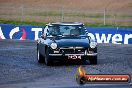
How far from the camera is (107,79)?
521 inches

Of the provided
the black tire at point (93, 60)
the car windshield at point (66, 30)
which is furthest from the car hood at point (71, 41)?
the car windshield at point (66, 30)

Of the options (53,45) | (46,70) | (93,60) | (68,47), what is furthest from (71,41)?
(46,70)

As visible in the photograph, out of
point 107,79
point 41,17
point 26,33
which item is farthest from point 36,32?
point 107,79

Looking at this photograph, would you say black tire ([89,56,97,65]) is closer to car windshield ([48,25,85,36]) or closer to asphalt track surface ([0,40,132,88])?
asphalt track surface ([0,40,132,88])

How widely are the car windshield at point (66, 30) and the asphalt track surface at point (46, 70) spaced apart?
1.09m

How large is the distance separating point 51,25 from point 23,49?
779 cm

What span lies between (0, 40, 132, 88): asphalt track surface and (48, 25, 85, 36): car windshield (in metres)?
1.09

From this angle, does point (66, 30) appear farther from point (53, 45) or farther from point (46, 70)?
point (46, 70)

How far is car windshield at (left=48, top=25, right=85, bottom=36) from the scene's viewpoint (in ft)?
74.7

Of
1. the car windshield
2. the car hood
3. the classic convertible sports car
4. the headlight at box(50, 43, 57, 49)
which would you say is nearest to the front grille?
the classic convertible sports car

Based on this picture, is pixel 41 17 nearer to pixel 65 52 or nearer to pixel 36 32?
pixel 36 32

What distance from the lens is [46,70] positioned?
2025cm

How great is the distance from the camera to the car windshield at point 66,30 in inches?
896

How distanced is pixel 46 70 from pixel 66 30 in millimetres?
3074
